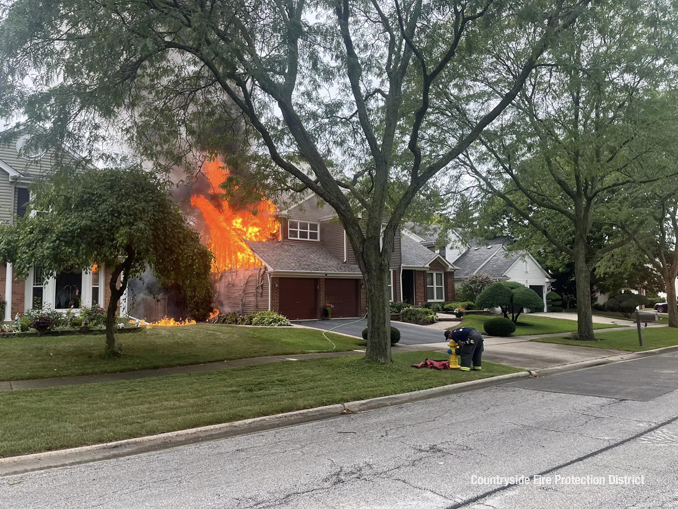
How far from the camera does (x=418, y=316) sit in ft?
83.6

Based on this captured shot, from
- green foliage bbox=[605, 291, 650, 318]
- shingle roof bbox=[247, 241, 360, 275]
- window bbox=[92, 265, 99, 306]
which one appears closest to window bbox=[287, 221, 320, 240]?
shingle roof bbox=[247, 241, 360, 275]

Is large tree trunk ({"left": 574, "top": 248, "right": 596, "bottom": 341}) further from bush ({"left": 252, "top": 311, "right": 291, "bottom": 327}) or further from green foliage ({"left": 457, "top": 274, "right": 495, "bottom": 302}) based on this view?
green foliage ({"left": 457, "top": 274, "right": 495, "bottom": 302})

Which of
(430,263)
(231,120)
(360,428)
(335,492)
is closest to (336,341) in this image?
(231,120)

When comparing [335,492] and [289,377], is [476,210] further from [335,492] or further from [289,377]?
[335,492]

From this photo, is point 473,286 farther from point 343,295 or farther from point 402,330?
point 402,330

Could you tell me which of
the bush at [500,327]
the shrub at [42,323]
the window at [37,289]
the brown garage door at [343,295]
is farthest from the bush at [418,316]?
the window at [37,289]

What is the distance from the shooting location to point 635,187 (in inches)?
792

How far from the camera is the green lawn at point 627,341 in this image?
17.7 metres

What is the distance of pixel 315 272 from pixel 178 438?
1812cm

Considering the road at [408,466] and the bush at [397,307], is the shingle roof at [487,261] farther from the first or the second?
the road at [408,466]

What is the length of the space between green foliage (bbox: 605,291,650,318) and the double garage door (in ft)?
76.4

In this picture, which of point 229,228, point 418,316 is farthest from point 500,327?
point 229,228

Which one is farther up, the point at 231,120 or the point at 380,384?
the point at 231,120

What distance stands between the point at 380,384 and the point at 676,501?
19.8ft
